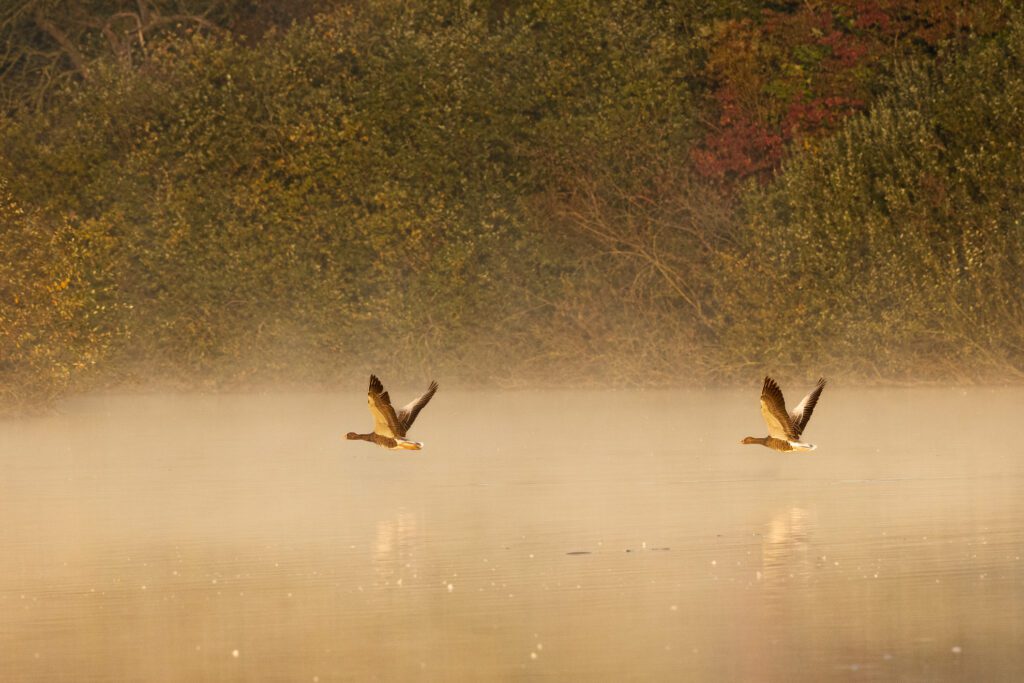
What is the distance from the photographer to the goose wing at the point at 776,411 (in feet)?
50.2

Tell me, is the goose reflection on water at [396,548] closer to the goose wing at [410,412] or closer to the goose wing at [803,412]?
the goose wing at [410,412]

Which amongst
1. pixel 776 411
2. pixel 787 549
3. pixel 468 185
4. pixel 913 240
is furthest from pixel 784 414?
pixel 468 185

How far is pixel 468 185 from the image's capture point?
96.8ft

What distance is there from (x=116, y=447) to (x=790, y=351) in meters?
9.59

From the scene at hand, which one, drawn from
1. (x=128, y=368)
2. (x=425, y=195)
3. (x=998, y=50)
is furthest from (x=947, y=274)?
(x=128, y=368)

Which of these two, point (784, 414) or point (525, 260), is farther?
point (525, 260)

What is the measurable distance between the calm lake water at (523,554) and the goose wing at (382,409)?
53cm

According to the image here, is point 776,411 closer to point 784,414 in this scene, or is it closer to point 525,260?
point 784,414

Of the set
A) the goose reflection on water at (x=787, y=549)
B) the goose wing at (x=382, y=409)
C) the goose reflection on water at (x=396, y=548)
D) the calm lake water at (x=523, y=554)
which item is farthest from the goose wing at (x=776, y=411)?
the goose wing at (x=382, y=409)

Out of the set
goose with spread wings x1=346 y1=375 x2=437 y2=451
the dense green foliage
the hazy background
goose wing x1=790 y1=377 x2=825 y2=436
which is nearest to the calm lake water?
the hazy background

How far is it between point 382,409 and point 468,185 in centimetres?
1332

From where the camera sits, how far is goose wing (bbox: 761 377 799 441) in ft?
50.2

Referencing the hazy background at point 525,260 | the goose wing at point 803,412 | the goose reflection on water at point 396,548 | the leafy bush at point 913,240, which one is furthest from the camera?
the leafy bush at point 913,240

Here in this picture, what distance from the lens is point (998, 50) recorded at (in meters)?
26.8
